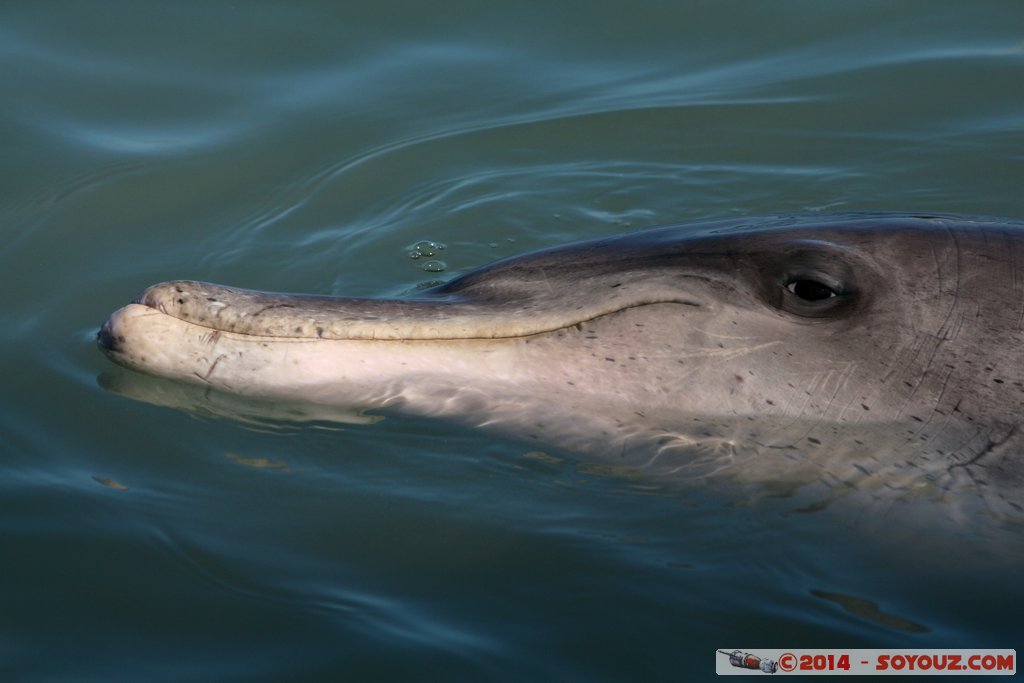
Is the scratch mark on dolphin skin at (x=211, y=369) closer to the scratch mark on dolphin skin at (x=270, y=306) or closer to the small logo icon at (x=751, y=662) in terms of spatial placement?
the scratch mark on dolphin skin at (x=270, y=306)

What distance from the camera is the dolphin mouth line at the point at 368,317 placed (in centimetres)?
609

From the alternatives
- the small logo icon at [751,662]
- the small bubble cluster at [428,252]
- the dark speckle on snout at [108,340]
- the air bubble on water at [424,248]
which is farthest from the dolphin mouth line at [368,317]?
the air bubble on water at [424,248]

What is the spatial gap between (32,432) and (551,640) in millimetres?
3038

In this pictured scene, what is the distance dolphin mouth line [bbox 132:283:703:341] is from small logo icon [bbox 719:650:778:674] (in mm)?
1690

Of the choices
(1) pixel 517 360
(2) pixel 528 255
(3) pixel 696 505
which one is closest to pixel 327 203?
(2) pixel 528 255

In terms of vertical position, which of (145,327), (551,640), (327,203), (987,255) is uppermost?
(327,203)

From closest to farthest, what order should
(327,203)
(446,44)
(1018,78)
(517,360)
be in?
(517,360), (327,203), (1018,78), (446,44)

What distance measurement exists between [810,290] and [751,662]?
5.93 ft

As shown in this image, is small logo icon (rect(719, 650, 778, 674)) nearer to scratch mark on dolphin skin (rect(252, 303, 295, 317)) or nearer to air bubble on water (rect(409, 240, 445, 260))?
scratch mark on dolphin skin (rect(252, 303, 295, 317))

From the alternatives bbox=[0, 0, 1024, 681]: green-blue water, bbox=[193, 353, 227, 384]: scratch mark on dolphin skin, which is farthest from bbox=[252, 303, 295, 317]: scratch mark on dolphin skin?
bbox=[0, 0, 1024, 681]: green-blue water

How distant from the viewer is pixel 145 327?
20.4ft

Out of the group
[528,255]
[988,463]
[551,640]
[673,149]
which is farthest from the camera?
[673,149]

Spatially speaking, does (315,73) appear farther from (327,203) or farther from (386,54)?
(327,203)

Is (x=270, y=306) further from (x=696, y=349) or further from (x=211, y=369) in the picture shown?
(x=696, y=349)
